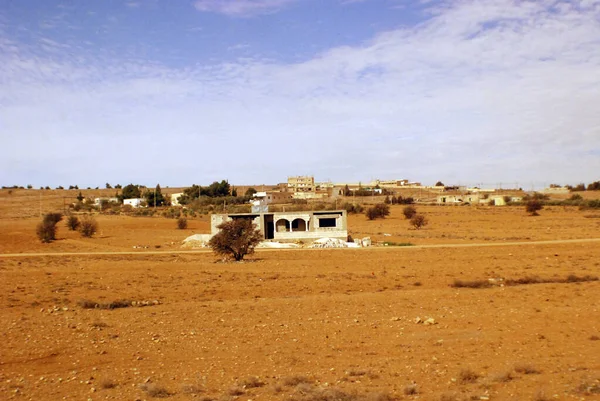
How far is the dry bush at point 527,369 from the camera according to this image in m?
9.26

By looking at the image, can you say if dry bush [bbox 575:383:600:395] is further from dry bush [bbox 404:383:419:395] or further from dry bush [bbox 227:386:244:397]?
dry bush [bbox 227:386:244:397]

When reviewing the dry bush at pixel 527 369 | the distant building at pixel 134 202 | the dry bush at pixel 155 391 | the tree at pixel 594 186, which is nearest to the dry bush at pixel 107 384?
the dry bush at pixel 155 391

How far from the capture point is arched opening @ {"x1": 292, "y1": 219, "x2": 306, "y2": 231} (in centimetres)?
5166

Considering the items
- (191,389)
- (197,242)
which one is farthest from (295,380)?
(197,242)

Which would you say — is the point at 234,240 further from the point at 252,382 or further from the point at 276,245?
the point at 252,382

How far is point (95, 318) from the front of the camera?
14.8m

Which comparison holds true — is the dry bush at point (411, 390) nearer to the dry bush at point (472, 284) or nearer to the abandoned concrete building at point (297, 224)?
the dry bush at point (472, 284)

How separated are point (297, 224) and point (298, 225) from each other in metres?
0.19

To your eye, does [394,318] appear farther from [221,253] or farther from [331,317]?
[221,253]

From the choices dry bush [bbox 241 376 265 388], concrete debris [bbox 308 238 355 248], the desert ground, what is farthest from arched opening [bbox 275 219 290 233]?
dry bush [bbox 241 376 265 388]

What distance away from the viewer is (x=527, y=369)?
30.5 feet

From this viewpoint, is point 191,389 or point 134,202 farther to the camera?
point 134,202

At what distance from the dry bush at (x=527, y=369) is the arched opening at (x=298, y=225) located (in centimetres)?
4210

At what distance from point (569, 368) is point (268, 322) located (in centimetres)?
749
